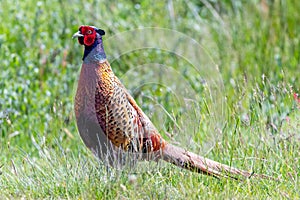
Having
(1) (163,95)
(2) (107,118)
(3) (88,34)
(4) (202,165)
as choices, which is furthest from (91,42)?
(1) (163,95)

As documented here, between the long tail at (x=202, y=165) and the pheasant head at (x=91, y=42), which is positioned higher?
the pheasant head at (x=91, y=42)

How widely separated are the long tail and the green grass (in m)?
0.05

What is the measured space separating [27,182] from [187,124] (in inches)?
46.5

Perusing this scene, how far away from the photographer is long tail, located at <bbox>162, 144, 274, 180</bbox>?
4.30m

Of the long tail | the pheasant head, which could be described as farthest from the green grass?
the pheasant head


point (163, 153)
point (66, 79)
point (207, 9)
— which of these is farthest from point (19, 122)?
point (207, 9)

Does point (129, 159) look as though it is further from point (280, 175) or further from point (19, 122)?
point (19, 122)

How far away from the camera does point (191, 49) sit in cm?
648

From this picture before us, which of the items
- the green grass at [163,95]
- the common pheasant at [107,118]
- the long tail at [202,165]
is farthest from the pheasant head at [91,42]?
the long tail at [202,165]

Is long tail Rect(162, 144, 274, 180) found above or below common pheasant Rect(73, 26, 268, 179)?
below

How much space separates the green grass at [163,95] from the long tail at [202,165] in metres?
0.05

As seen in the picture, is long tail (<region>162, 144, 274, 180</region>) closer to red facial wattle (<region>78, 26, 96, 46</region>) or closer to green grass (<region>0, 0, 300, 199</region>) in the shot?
green grass (<region>0, 0, 300, 199</region>)

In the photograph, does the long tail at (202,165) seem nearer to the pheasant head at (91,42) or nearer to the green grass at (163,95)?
the green grass at (163,95)

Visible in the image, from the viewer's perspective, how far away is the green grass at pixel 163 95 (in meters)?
4.14
